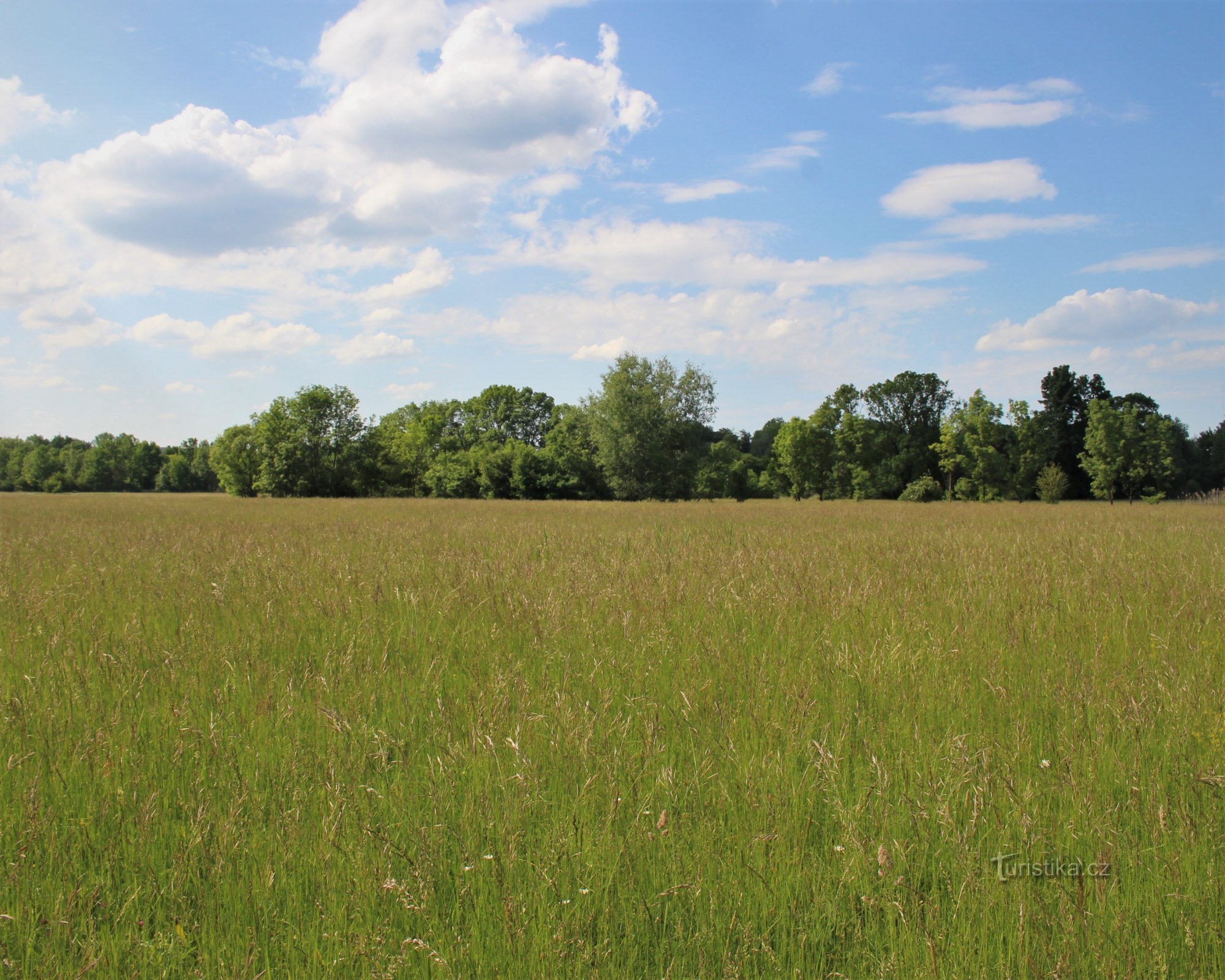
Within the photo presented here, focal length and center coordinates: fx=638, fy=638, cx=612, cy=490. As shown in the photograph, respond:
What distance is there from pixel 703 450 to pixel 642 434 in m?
12.6

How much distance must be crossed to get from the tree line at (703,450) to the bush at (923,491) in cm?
15

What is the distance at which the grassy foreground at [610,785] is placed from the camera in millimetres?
1667

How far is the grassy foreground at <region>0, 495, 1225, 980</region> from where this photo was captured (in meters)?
1.67

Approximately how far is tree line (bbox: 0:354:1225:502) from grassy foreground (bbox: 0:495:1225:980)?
40299mm

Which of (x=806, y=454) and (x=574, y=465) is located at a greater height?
(x=806, y=454)

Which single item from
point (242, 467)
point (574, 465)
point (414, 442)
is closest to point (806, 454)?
point (574, 465)

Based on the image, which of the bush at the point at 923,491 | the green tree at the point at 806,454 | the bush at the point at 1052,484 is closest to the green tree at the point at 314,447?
the green tree at the point at 806,454

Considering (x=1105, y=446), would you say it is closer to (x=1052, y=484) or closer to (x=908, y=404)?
(x=1052, y=484)

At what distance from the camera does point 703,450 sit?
192ft

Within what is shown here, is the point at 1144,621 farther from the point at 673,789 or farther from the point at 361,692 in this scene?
the point at 361,692

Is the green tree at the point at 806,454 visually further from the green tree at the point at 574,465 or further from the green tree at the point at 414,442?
the green tree at the point at 414,442

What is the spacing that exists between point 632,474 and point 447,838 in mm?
45496

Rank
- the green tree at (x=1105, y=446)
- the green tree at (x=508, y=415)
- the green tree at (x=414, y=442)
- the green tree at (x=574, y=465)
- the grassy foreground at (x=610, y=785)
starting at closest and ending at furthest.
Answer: the grassy foreground at (x=610, y=785)
the green tree at (x=1105, y=446)
the green tree at (x=574, y=465)
the green tree at (x=414, y=442)
the green tree at (x=508, y=415)

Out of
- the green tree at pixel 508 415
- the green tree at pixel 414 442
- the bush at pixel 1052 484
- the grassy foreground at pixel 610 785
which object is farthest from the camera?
the green tree at pixel 508 415
